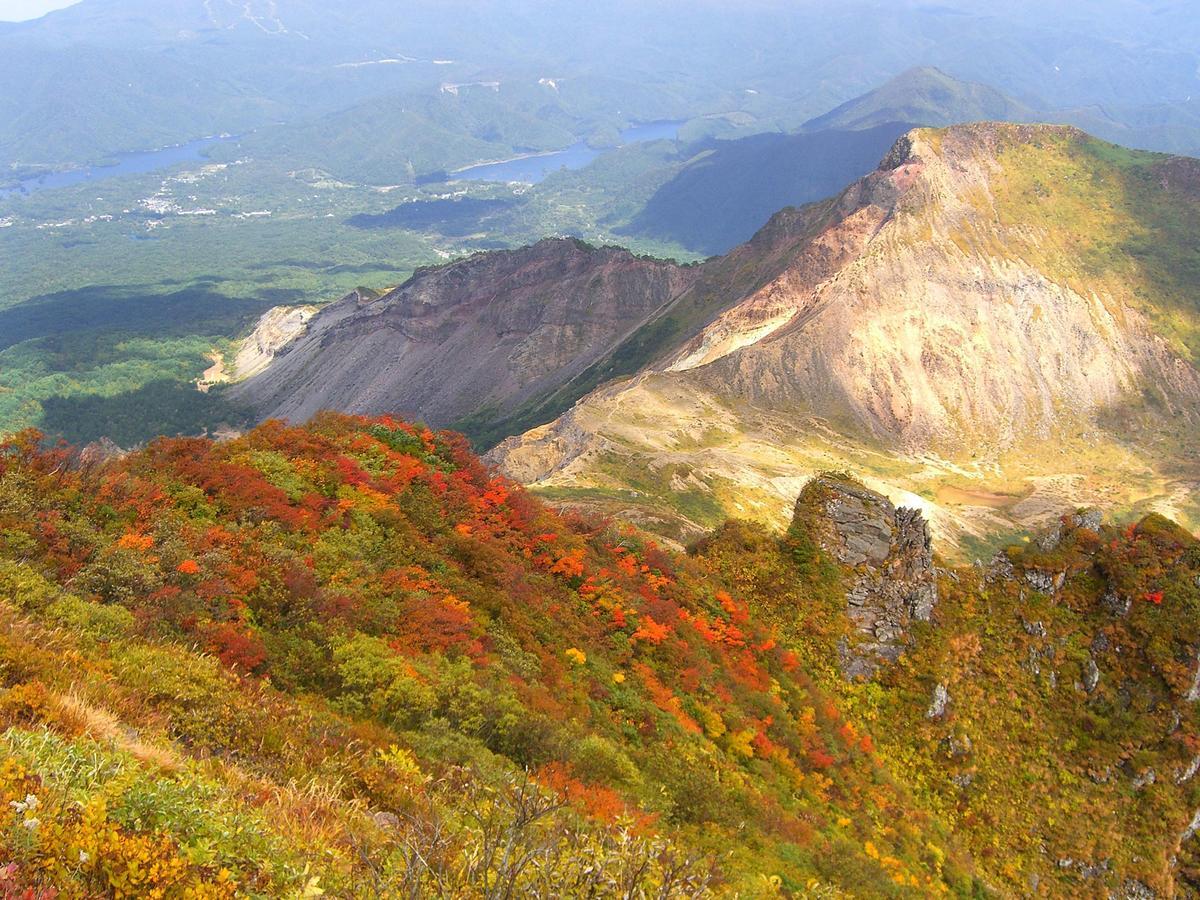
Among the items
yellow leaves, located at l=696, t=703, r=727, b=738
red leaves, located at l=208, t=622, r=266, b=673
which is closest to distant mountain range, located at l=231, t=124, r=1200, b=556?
yellow leaves, located at l=696, t=703, r=727, b=738

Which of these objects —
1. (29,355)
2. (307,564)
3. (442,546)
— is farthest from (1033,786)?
(29,355)

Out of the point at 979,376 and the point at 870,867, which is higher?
the point at 870,867

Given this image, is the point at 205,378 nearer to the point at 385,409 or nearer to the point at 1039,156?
the point at 385,409

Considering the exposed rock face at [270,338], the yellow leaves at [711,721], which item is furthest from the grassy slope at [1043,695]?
the exposed rock face at [270,338]

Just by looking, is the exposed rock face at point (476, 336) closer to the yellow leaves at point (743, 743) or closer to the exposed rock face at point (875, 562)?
the exposed rock face at point (875, 562)

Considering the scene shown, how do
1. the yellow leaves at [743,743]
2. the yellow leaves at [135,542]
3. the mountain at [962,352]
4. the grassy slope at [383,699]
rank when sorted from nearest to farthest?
1. the grassy slope at [383,699]
2. the yellow leaves at [135,542]
3. the yellow leaves at [743,743]
4. the mountain at [962,352]

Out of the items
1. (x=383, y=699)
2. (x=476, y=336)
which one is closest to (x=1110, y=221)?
(x=476, y=336)
